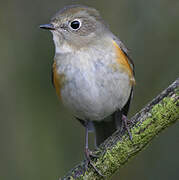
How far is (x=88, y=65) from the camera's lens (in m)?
5.45

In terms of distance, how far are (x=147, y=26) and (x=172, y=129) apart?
217 centimetres

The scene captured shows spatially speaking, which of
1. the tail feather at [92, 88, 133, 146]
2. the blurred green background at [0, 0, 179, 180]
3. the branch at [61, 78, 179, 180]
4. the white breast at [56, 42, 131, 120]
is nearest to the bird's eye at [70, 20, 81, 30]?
the white breast at [56, 42, 131, 120]

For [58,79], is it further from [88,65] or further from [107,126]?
[107,126]

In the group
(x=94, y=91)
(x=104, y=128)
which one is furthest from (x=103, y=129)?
(x=94, y=91)

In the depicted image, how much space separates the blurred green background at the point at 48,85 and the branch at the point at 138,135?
9.03ft

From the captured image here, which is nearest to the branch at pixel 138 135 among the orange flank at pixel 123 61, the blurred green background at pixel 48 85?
the orange flank at pixel 123 61

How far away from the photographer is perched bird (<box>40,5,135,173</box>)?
5.47m

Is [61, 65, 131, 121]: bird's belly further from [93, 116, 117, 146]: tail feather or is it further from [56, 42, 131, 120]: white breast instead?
[93, 116, 117, 146]: tail feather

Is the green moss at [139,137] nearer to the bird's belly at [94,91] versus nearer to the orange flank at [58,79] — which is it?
the bird's belly at [94,91]

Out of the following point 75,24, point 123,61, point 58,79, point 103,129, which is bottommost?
point 103,129

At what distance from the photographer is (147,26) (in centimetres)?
758

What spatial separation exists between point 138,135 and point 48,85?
347 centimetres

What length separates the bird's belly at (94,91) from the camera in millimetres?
5453

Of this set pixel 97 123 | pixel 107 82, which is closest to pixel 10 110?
pixel 97 123
